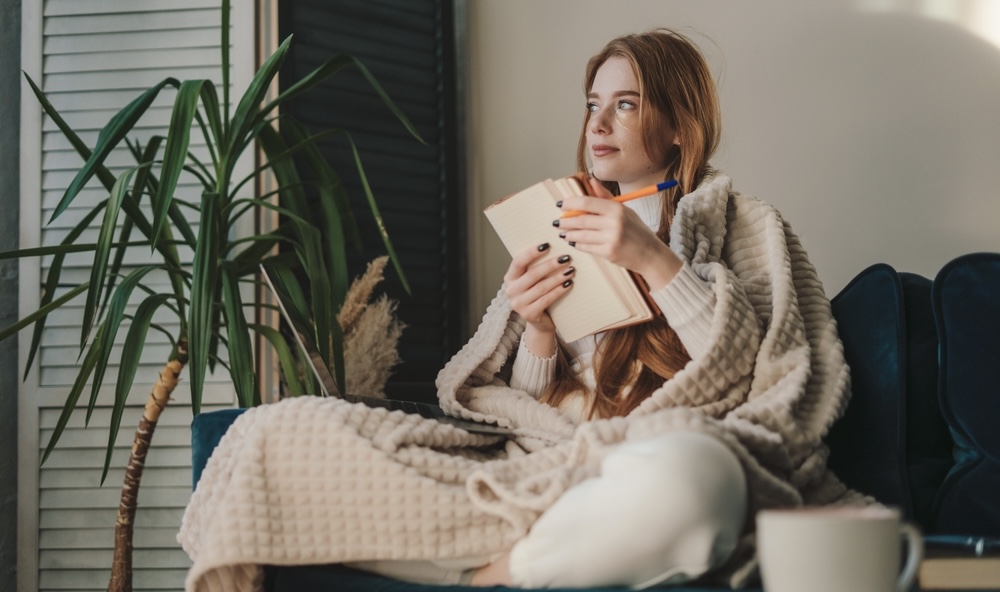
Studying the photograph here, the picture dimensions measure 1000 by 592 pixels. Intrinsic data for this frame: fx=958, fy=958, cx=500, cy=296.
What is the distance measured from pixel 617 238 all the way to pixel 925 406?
42cm

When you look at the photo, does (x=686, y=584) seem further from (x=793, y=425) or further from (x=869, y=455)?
(x=869, y=455)

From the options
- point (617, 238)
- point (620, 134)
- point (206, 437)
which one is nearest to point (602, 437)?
point (617, 238)

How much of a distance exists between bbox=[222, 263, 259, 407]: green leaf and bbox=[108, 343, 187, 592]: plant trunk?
0.19 metres

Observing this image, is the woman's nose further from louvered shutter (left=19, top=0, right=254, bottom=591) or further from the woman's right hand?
louvered shutter (left=19, top=0, right=254, bottom=591)

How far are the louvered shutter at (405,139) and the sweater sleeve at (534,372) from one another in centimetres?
93

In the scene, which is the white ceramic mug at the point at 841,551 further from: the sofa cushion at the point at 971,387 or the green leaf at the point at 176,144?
the green leaf at the point at 176,144

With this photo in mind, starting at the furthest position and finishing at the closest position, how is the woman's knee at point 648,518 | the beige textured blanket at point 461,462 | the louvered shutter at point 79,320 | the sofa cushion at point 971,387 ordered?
1. the louvered shutter at point 79,320
2. the sofa cushion at point 971,387
3. the beige textured blanket at point 461,462
4. the woman's knee at point 648,518

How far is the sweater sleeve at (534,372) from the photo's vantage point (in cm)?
137

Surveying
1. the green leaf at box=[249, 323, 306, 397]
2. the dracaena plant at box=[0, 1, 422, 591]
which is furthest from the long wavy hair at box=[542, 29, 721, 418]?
the green leaf at box=[249, 323, 306, 397]

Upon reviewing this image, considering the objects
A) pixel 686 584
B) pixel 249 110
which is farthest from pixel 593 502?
pixel 249 110

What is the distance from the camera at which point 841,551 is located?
1.87ft

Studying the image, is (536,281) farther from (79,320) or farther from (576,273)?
(79,320)

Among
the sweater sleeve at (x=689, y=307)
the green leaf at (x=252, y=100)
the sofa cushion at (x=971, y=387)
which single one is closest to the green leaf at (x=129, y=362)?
the green leaf at (x=252, y=100)

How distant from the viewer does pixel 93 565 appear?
6.63 ft
